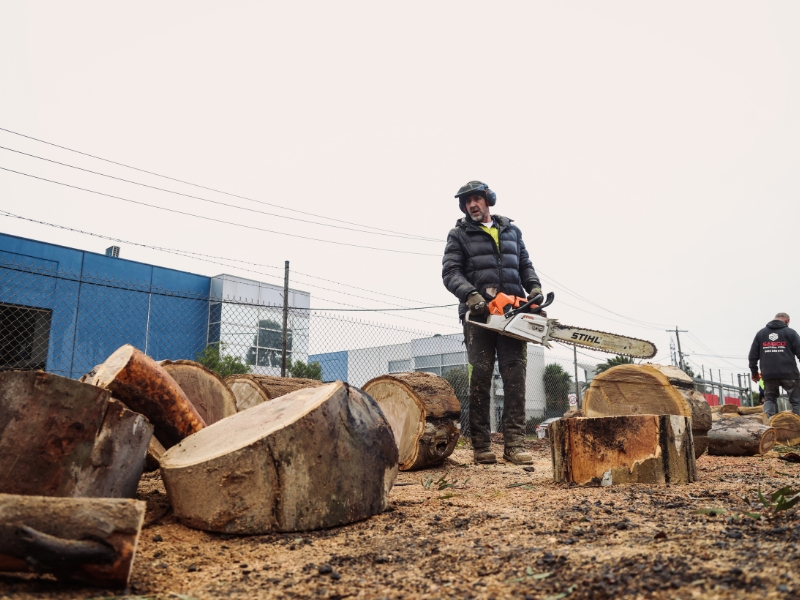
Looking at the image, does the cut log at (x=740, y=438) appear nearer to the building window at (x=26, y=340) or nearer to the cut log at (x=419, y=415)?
the cut log at (x=419, y=415)

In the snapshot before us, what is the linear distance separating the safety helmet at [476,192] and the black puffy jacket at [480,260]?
18 cm

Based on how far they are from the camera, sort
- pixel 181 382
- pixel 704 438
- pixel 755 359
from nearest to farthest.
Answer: pixel 181 382, pixel 704 438, pixel 755 359

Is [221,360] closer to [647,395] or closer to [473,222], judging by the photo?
[473,222]

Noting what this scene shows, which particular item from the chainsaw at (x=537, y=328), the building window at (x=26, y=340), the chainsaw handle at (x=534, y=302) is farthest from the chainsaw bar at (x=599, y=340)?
the building window at (x=26, y=340)

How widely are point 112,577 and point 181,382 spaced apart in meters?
2.30

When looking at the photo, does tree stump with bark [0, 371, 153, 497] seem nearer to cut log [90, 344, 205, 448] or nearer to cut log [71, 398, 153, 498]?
cut log [71, 398, 153, 498]

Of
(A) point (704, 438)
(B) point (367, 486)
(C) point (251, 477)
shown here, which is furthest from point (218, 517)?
(A) point (704, 438)

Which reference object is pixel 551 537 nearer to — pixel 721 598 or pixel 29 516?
pixel 721 598

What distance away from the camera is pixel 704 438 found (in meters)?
4.68

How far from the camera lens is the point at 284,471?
221 centimetres

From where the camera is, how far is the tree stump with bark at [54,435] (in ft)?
6.73

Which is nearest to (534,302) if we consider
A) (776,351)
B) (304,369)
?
(776,351)

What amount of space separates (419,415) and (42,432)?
298cm

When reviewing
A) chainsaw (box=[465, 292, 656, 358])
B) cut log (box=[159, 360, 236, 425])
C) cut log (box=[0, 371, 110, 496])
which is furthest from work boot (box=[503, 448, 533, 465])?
cut log (box=[0, 371, 110, 496])
